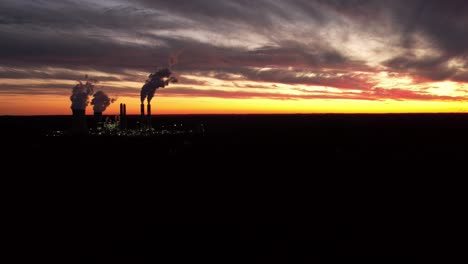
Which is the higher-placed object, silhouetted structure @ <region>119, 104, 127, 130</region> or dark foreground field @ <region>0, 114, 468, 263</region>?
silhouetted structure @ <region>119, 104, 127, 130</region>

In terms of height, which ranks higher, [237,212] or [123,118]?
[123,118]

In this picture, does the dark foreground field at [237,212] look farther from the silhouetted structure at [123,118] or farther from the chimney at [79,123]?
the silhouetted structure at [123,118]

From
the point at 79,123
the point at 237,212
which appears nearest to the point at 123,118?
the point at 79,123

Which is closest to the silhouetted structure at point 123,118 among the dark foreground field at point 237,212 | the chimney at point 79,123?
the chimney at point 79,123

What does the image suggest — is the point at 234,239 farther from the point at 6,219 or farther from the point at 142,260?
the point at 6,219

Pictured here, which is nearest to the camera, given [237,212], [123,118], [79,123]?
[237,212]

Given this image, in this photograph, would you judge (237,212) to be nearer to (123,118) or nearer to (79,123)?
(79,123)

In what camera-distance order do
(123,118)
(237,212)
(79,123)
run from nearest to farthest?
(237,212) < (79,123) < (123,118)

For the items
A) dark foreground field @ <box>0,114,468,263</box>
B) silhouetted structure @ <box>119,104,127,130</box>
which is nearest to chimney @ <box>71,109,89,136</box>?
silhouetted structure @ <box>119,104,127,130</box>

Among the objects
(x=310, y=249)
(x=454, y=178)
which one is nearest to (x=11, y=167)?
(x=310, y=249)

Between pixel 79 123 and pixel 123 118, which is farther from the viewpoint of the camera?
pixel 123 118

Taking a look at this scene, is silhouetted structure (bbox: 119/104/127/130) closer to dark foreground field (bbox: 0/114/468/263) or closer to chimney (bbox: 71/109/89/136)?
chimney (bbox: 71/109/89/136)
